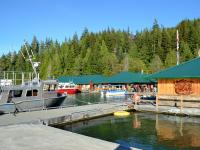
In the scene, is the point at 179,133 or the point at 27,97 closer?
the point at 179,133

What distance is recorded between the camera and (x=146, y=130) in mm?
23656

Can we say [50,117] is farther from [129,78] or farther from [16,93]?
[129,78]

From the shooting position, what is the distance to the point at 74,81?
299ft

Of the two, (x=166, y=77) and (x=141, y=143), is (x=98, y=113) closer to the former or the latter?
(x=166, y=77)

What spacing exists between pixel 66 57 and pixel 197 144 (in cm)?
10061

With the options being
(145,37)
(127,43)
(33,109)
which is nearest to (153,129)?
(33,109)

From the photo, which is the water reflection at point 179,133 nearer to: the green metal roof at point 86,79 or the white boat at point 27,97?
the white boat at point 27,97

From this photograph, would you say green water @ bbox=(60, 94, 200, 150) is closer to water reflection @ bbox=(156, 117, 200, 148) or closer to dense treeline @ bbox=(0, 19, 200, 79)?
water reflection @ bbox=(156, 117, 200, 148)

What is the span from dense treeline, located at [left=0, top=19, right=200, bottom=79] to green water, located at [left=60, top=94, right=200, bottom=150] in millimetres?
70231

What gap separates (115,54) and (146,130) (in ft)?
317

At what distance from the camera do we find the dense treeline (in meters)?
102

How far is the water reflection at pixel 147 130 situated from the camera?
64.1 feet

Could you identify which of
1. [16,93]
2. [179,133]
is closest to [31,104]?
[16,93]

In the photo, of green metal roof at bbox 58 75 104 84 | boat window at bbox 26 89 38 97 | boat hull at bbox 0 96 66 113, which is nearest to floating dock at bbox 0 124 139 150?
boat hull at bbox 0 96 66 113
